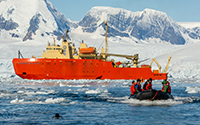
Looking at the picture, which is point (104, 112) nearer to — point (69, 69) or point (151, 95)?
point (151, 95)

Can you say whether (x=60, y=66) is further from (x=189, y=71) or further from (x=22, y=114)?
(x=22, y=114)

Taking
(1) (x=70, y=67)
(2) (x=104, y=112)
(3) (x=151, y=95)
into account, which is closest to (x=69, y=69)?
(1) (x=70, y=67)

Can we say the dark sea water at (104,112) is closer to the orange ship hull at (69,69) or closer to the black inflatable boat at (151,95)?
the black inflatable boat at (151,95)

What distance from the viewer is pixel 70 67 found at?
4669 cm

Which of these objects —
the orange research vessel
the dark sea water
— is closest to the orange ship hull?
the orange research vessel

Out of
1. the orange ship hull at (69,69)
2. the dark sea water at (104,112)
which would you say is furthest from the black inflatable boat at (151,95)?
the orange ship hull at (69,69)

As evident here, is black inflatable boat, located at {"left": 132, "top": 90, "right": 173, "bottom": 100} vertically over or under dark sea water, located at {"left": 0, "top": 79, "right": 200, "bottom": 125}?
over

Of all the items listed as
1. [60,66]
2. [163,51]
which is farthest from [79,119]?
[163,51]

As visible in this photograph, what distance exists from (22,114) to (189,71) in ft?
147

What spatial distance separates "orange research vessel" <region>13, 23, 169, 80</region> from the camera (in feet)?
149

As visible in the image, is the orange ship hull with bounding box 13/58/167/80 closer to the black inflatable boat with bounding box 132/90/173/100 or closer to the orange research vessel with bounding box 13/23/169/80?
the orange research vessel with bounding box 13/23/169/80

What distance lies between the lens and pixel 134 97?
1970cm

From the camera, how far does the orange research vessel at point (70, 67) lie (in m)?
45.6

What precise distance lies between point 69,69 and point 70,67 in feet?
1.11
